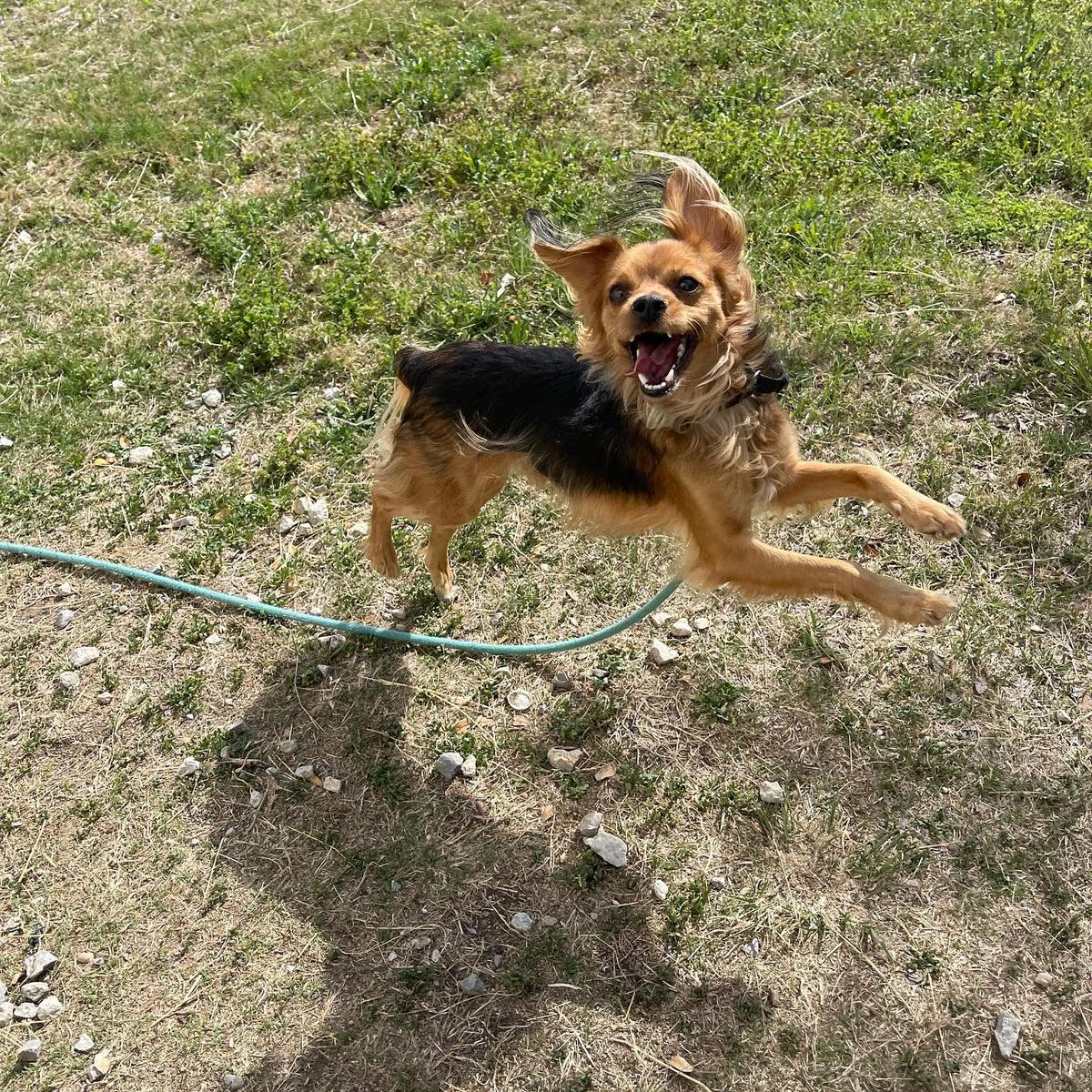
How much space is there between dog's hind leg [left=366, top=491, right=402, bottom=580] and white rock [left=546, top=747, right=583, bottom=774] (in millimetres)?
1216

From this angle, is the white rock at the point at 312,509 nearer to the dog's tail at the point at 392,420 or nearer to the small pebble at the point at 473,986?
the dog's tail at the point at 392,420

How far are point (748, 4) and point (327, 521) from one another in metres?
5.02

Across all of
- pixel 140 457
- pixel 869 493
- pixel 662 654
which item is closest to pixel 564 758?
pixel 662 654

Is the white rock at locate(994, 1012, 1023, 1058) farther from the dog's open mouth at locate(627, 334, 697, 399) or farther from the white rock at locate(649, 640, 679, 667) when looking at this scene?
the dog's open mouth at locate(627, 334, 697, 399)

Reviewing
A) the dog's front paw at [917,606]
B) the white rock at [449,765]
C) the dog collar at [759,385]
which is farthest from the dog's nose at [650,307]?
the white rock at [449,765]

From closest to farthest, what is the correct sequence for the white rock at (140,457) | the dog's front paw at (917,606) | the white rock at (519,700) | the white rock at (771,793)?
the dog's front paw at (917,606) < the white rock at (771,793) < the white rock at (519,700) < the white rock at (140,457)

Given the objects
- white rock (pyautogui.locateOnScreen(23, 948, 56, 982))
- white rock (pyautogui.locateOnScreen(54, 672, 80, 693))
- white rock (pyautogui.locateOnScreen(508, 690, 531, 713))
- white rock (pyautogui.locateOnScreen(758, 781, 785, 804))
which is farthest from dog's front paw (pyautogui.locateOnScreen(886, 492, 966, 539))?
white rock (pyautogui.locateOnScreen(54, 672, 80, 693))

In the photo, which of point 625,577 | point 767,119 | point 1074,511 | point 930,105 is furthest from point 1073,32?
point 625,577

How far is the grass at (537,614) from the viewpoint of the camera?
3877 millimetres

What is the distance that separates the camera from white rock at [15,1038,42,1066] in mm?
3918

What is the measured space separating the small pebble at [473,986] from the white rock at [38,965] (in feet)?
5.51

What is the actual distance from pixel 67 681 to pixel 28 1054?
1.73 m

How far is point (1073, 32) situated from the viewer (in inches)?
267

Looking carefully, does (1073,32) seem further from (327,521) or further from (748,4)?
(327,521)
